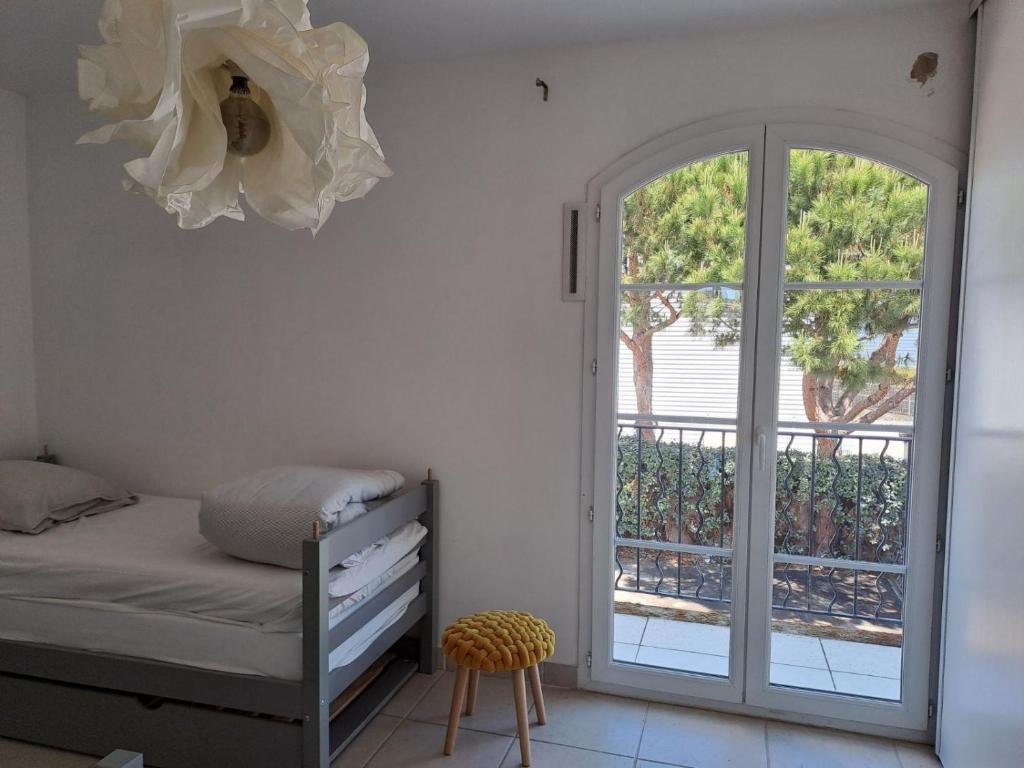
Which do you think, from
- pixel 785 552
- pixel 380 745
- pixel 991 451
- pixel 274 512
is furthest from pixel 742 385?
pixel 380 745

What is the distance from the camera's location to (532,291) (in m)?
2.71

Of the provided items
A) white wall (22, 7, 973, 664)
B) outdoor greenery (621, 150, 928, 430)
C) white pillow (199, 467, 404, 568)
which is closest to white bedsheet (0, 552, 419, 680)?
white pillow (199, 467, 404, 568)

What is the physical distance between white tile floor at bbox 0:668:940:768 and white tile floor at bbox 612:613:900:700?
163 mm

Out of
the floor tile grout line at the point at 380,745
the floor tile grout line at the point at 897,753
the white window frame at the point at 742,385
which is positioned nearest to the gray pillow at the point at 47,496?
the floor tile grout line at the point at 380,745

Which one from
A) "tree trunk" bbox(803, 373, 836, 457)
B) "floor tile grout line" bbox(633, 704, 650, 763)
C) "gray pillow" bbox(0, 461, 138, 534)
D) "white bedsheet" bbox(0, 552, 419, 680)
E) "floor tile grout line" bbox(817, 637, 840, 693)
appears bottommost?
"floor tile grout line" bbox(633, 704, 650, 763)

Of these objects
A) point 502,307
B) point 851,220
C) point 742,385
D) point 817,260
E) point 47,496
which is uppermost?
point 851,220

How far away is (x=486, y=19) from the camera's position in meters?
2.41

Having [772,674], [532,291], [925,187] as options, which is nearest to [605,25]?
[532,291]

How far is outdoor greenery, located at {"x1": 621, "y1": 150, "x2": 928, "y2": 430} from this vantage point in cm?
237

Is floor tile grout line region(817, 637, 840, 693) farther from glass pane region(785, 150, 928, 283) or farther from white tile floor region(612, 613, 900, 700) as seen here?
glass pane region(785, 150, 928, 283)

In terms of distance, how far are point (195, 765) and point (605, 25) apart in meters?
2.82

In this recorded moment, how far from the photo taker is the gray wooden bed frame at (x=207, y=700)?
6.73 ft

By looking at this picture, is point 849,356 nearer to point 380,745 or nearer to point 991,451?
point 991,451

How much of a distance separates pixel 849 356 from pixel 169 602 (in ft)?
7.98
